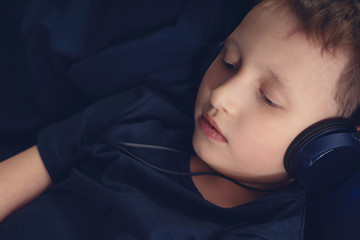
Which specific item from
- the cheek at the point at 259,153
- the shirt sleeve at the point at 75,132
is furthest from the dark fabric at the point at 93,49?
the cheek at the point at 259,153

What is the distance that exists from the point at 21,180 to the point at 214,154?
1.71ft

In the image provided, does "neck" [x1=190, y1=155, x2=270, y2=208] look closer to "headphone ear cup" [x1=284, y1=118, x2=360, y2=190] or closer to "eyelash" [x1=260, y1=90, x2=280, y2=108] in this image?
"headphone ear cup" [x1=284, y1=118, x2=360, y2=190]

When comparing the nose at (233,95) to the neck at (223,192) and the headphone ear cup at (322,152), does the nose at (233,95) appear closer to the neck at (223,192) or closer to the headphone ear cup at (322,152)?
the headphone ear cup at (322,152)

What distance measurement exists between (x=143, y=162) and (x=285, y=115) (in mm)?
394

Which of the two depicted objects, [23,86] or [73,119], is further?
[23,86]

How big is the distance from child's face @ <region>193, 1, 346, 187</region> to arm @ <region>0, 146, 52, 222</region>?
1.48 ft

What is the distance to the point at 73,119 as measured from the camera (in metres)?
1.03

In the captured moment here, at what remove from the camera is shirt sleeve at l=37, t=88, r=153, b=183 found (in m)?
0.97

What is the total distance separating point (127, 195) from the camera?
0.89 m

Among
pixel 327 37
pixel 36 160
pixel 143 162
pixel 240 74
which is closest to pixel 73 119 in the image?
pixel 36 160

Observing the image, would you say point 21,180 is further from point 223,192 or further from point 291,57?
point 291,57

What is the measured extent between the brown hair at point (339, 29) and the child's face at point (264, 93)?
2cm

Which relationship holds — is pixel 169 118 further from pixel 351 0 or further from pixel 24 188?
pixel 351 0

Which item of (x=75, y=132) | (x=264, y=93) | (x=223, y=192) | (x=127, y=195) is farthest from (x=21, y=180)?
(x=264, y=93)
